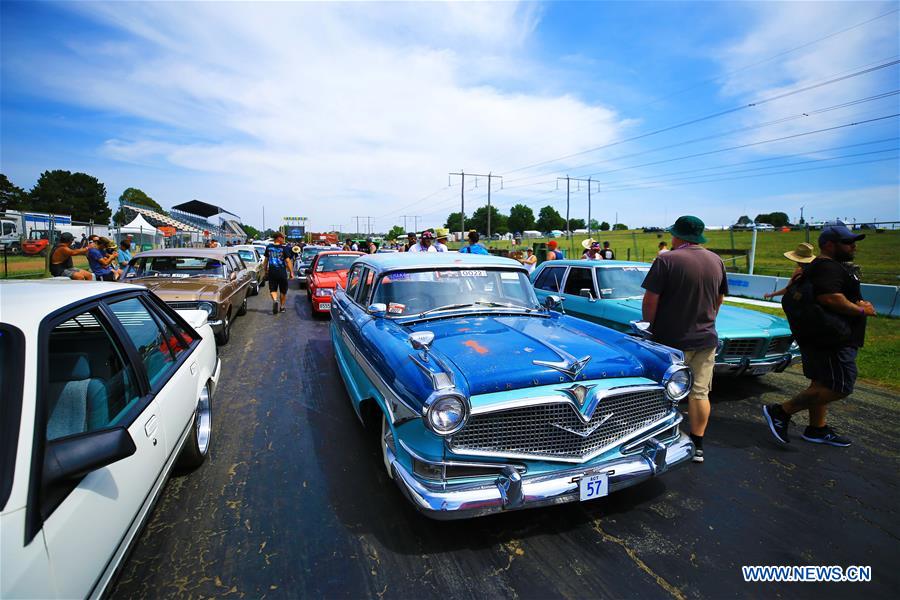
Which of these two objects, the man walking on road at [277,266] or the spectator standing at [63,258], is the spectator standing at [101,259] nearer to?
the spectator standing at [63,258]

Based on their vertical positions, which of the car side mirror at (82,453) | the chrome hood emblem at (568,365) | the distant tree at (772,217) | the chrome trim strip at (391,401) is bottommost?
the chrome trim strip at (391,401)

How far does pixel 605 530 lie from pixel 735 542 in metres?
0.76

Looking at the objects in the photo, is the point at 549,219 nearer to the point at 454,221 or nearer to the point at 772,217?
Answer: the point at 454,221

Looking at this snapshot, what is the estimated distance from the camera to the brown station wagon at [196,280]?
21.6ft

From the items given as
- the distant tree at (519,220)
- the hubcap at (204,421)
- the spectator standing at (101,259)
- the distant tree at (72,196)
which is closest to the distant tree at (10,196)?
the distant tree at (72,196)

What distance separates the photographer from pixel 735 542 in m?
2.59

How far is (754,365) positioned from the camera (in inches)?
190

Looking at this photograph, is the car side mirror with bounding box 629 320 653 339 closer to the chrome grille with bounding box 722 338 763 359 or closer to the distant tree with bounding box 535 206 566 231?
A: the chrome grille with bounding box 722 338 763 359

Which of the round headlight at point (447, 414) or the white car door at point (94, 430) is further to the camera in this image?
the round headlight at point (447, 414)

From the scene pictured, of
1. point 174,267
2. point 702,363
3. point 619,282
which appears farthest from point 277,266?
point 702,363

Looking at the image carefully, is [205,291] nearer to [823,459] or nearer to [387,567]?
[387,567]

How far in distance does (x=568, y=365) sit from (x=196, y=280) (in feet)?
23.8

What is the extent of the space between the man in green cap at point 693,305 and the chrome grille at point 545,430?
1.06 m

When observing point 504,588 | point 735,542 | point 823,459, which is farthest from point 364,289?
point 823,459
